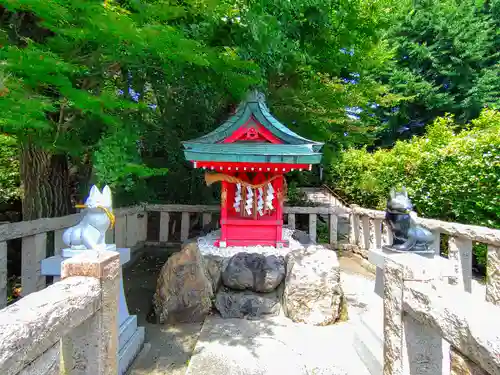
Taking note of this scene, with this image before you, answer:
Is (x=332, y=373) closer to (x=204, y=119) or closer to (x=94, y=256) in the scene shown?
(x=94, y=256)

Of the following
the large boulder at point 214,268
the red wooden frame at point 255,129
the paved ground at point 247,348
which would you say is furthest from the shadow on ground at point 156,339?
the red wooden frame at point 255,129

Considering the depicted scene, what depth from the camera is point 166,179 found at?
9336mm

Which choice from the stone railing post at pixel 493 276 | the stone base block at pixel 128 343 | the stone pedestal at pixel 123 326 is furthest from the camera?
the stone railing post at pixel 493 276

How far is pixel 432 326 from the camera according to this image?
1635 millimetres

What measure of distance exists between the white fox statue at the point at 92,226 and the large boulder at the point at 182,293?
5.49 ft

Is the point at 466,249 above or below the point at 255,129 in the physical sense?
below

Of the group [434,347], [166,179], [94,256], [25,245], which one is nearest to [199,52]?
[94,256]

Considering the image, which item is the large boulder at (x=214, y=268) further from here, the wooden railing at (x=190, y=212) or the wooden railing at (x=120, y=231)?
the wooden railing at (x=190, y=212)

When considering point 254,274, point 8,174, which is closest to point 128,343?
point 254,274

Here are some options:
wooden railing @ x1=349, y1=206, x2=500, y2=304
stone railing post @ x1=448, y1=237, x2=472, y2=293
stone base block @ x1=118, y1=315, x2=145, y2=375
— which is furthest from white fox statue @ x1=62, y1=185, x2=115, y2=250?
stone railing post @ x1=448, y1=237, x2=472, y2=293

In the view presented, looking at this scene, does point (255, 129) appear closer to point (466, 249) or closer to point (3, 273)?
point (466, 249)

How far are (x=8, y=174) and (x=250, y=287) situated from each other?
19.5ft

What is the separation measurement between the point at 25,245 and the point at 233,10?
399 centimetres

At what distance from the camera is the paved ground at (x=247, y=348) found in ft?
10.9
